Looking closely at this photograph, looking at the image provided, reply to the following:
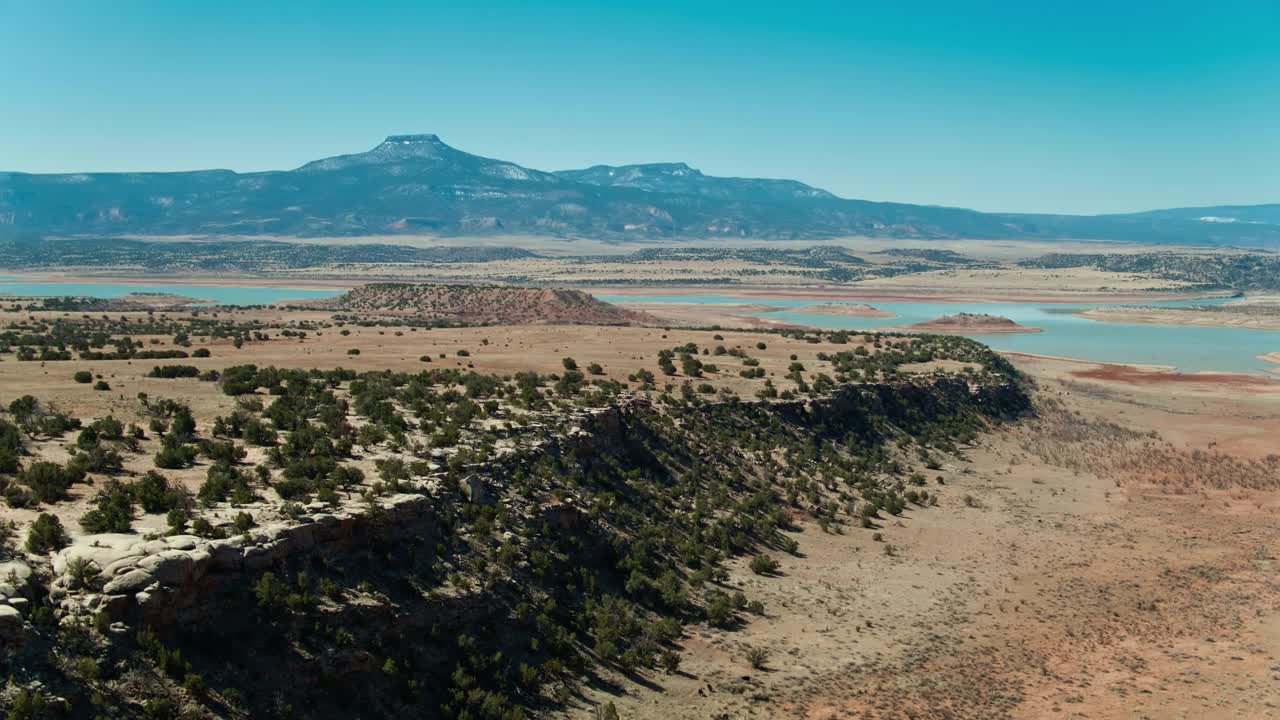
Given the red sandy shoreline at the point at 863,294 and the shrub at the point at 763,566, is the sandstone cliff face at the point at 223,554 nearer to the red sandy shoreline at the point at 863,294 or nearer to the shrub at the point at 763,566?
the shrub at the point at 763,566

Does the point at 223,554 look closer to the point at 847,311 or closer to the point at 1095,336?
the point at 1095,336

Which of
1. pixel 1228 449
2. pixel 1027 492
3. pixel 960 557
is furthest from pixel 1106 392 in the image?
pixel 960 557

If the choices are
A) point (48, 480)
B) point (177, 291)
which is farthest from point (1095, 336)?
point (177, 291)

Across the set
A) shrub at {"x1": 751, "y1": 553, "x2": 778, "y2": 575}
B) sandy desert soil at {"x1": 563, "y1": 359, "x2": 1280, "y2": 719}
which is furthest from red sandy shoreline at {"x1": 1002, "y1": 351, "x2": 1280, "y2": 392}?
shrub at {"x1": 751, "y1": 553, "x2": 778, "y2": 575}

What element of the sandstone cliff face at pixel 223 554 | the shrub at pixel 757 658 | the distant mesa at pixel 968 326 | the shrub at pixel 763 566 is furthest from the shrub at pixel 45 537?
the distant mesa at pixel 968 326

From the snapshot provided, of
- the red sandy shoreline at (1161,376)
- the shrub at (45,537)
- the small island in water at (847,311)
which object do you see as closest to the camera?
the shrub at (45,537)
